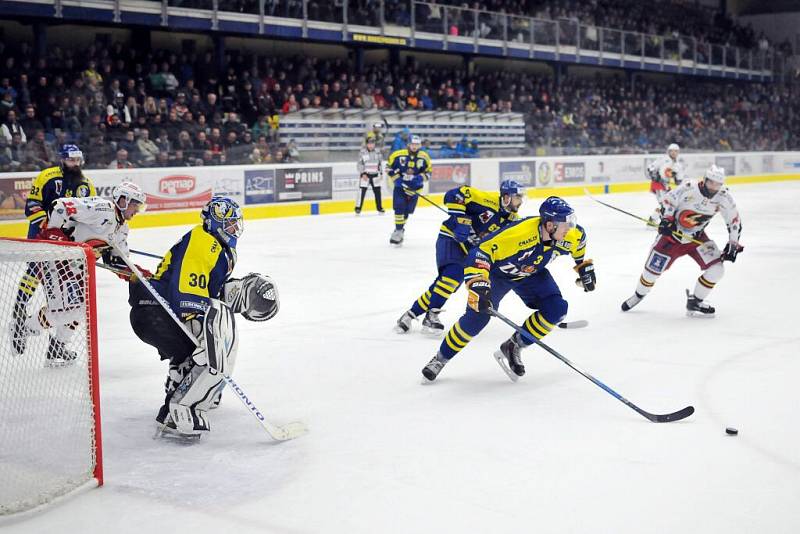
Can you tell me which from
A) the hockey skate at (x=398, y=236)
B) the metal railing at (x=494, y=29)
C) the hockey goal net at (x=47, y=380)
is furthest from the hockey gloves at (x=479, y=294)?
the metal railing at (x=494, y=29)

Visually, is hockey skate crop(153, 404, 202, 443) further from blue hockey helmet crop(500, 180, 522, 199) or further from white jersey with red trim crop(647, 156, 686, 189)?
white jersey with red trim crop(647, 156, 686, 189)

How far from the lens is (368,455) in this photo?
159 inches

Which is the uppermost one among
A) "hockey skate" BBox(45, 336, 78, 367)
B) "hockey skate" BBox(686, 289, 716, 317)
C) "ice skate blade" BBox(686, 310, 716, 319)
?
"hockey skate" BBox(45, 336, 78, 367)

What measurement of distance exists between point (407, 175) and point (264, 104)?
7167 mm

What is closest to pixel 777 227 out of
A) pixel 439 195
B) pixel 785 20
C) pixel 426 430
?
pixel 439 195

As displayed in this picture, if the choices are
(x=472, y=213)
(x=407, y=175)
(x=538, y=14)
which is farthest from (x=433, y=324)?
(x=538, y=14)

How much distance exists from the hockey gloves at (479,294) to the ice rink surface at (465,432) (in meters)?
0.51

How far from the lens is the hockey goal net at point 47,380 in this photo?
3607mm

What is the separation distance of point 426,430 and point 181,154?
10.5 metres

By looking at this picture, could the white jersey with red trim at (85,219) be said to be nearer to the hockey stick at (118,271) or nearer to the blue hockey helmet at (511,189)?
the hockey stick at (118,271)

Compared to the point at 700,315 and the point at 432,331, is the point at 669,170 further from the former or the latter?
the point at 432,331

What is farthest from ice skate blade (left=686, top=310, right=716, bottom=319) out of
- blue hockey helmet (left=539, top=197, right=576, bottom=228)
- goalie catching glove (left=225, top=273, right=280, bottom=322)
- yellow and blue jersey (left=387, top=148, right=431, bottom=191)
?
yellow and blue jersey (left=387, top=148, right=431, bottom=191)

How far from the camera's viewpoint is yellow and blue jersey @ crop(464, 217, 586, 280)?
503 centimetres

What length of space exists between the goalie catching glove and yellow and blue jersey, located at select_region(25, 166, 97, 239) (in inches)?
96.1
